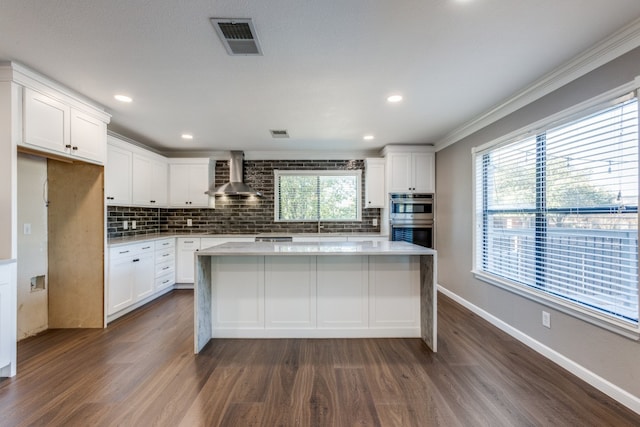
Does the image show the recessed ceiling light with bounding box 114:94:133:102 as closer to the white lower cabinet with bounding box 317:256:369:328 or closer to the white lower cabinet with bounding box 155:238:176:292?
the white lower cabinet with bounding box 155:238:176:292

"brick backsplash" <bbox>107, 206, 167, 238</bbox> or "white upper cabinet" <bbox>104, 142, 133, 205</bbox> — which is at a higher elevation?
"white upper cabinet" <bbox>104, 142, 133, 205</bbox>

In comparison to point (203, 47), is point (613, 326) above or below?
below

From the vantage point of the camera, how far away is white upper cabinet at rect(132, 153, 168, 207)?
4.11m

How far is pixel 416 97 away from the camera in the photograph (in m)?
2.81

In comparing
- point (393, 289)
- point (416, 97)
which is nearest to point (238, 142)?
point (416, 97)

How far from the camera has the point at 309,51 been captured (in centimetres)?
201

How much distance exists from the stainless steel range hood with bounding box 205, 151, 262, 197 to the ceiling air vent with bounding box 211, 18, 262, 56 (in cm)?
300

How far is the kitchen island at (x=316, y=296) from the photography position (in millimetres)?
2803

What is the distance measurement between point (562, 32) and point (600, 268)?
5.50 ft

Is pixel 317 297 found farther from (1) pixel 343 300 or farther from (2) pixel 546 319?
(2) pixel 546 319

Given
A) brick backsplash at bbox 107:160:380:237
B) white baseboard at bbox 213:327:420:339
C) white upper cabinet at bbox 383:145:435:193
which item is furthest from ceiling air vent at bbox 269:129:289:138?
white baseboard at bbox 213:327:420:339

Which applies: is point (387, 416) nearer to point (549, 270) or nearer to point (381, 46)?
point (549, 270)

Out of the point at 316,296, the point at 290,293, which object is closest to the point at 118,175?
the point at 290,293

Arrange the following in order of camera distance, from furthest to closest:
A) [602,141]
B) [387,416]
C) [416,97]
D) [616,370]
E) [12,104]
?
1. [416,97]
2. [12,104]
3. [602,141]
4. [616,370]
5. [387,416]
